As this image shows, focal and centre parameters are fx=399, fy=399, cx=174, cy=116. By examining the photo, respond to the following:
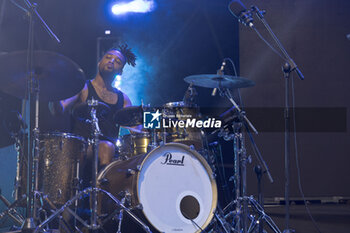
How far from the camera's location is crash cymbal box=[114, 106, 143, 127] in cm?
353

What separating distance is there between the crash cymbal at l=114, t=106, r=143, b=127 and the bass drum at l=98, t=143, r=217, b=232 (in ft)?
1.05

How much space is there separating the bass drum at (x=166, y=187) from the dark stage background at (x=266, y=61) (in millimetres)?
1577

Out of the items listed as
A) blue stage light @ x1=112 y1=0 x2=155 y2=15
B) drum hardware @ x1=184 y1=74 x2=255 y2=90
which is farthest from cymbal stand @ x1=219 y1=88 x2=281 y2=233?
blue stage light @ x1=112 y1=0 x2=155 y2=15

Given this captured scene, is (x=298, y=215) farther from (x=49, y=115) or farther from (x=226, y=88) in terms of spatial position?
(x=49, y=115)

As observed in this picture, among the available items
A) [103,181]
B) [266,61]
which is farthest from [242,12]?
[266,61]

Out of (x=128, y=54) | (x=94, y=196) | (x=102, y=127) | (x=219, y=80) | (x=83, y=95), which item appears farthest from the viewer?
(x=128, y=54)

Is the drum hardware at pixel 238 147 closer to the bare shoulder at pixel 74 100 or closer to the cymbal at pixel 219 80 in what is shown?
the cymbal at pixel 219 80

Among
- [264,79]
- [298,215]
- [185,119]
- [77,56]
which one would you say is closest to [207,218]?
[185,119]

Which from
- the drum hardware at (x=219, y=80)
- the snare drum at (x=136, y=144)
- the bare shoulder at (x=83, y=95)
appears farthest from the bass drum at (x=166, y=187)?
the bare shoulder at (x=83, y=95)

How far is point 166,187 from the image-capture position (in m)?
3.59

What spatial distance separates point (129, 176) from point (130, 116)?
530 mm

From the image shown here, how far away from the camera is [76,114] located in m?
3.48

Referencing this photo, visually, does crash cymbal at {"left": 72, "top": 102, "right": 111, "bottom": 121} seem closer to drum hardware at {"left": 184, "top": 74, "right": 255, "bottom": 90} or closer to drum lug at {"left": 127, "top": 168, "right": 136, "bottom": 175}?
drum lug at {"left": 127, "top": 168, "right": 136, "bottom": 175}

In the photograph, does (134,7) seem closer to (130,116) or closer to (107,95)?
(107,95)
